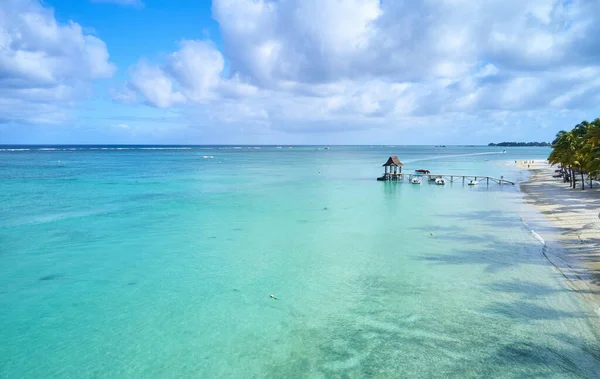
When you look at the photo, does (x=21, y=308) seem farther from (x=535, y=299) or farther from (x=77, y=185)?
(x=77, y=185)

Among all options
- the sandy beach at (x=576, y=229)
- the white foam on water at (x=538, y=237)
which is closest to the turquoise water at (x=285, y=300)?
the white foam on water at (x=538, y=237)

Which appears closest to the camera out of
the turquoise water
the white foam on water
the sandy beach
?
the turquoise water

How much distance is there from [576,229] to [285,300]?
20.8m

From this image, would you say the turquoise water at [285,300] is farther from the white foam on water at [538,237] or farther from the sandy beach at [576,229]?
the sandy beach at [576,229]

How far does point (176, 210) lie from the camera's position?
33.5m

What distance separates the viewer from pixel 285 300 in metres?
15.4

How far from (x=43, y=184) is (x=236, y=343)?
50747 millimetres

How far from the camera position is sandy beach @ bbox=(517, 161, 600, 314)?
55.1 feet

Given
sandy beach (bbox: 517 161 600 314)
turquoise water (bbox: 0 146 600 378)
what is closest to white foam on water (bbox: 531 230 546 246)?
turquoise water (bbox: 0 146 600 378)

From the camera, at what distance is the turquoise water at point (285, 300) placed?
37.0ft

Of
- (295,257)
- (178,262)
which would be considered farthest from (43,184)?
(295,257)

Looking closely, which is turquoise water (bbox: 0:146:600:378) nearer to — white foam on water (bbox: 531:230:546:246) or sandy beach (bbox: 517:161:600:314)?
white foam on water (bbox: 531:230:546:246)

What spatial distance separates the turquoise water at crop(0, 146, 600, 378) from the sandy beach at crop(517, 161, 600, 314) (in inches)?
33.2

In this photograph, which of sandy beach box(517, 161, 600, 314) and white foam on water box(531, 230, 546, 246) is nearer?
sandy beach box(517, 161, 600, 314)
